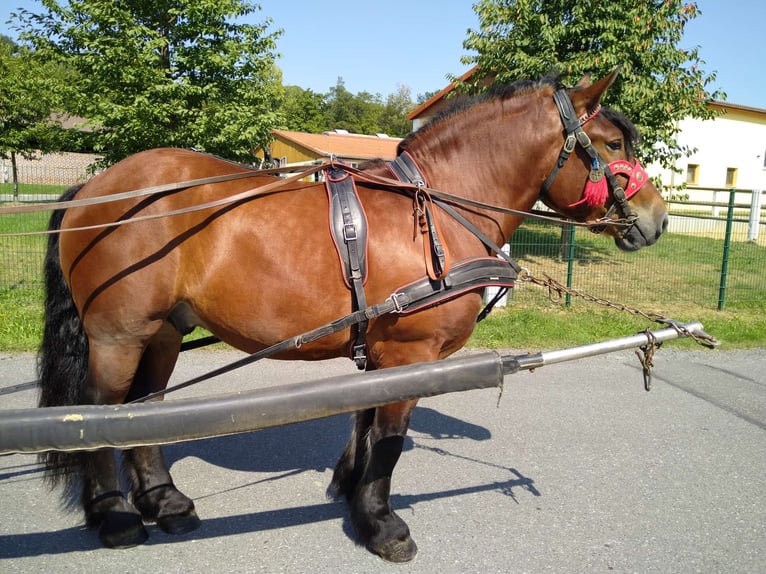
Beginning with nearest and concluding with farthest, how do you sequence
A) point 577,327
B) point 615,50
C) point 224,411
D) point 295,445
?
point 224,411
point 295,445
point 577,327
point 615,50

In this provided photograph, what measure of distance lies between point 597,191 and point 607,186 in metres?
0.05

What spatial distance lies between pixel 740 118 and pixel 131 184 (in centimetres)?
3007

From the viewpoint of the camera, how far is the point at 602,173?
8.46 ft

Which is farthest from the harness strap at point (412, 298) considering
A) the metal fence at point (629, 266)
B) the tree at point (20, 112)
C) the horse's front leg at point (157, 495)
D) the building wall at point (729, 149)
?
the building wall at point (729, 149)

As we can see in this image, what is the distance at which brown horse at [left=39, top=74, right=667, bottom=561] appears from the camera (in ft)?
7.88

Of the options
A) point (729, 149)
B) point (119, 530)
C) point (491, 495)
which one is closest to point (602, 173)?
point (491, 495)

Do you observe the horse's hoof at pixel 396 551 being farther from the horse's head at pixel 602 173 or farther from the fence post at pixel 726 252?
the fence post at pixel 726 252

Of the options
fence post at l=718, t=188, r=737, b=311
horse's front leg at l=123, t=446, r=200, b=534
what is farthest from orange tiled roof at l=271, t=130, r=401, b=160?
horse's front leg at l=123, t=446, r=200, b=534

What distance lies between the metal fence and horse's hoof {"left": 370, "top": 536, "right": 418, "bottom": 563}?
17.5ft

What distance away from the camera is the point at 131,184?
2529 millimetres

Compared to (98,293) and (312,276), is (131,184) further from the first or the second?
(312,276)

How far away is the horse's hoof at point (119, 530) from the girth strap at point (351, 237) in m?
1.38

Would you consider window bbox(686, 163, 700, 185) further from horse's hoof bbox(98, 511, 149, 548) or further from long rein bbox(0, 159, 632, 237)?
horse's hoof bbox(98, 511, 149, 548)

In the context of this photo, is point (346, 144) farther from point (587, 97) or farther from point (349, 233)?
point (349, 233)
